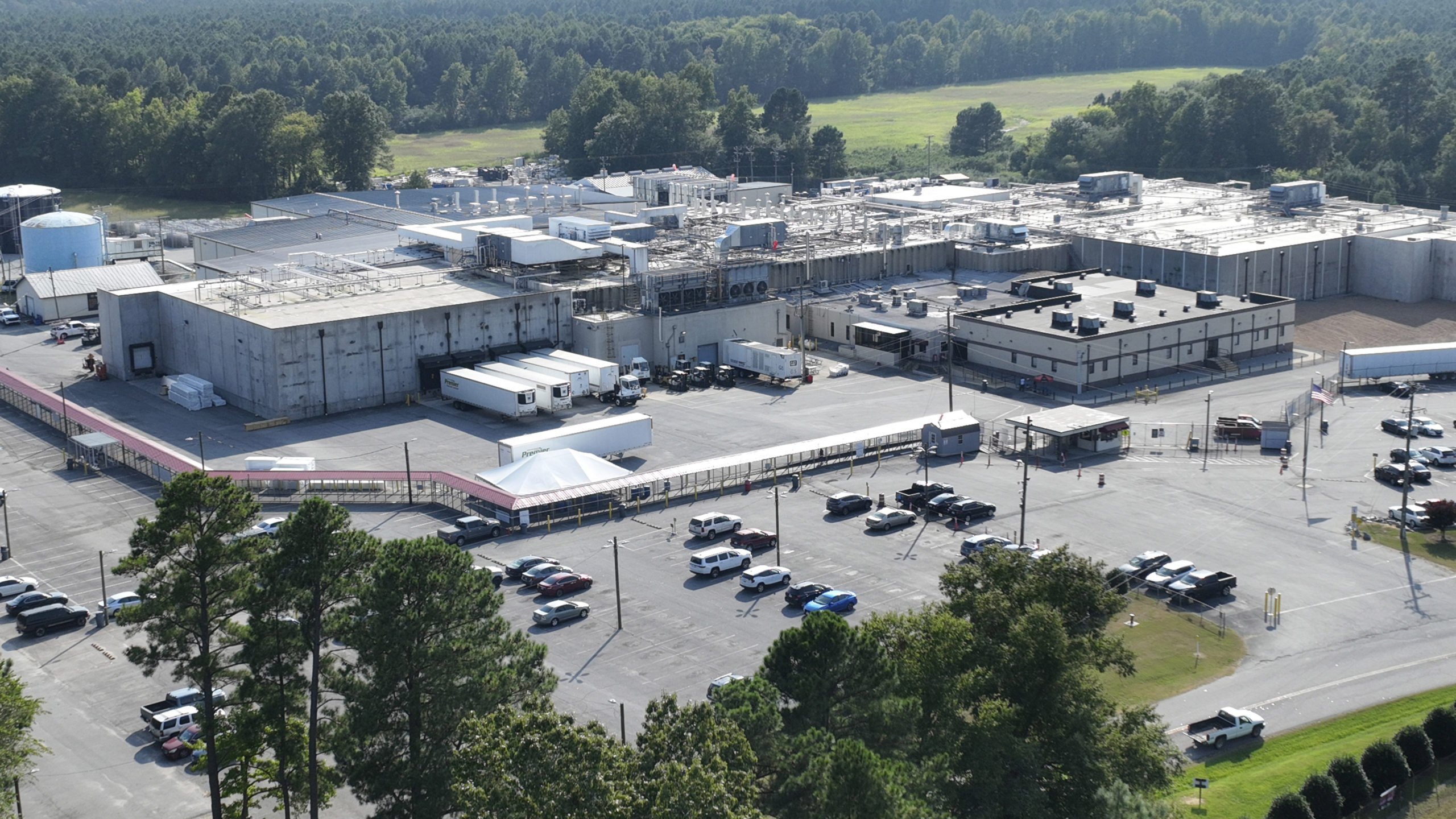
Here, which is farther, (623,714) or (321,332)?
(321,332)

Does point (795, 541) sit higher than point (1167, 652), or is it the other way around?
point (795, 541)

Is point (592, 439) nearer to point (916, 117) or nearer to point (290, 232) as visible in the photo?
point (290, 232)

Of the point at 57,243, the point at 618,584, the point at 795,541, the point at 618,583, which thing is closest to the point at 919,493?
the point at 795,541

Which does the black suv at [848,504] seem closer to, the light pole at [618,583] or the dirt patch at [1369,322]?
the light pole at [618,583]

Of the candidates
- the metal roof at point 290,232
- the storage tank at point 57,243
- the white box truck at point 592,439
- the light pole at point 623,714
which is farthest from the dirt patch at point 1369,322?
the storage tank at point 57,243

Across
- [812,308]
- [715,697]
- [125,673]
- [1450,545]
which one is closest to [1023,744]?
[715,697]

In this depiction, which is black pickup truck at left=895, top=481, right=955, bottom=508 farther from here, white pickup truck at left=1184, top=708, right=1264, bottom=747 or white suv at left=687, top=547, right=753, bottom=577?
white pickup truck at left=1184, top=708, right=1264, bottom=747

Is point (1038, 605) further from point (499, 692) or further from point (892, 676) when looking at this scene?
point (499, 692)
